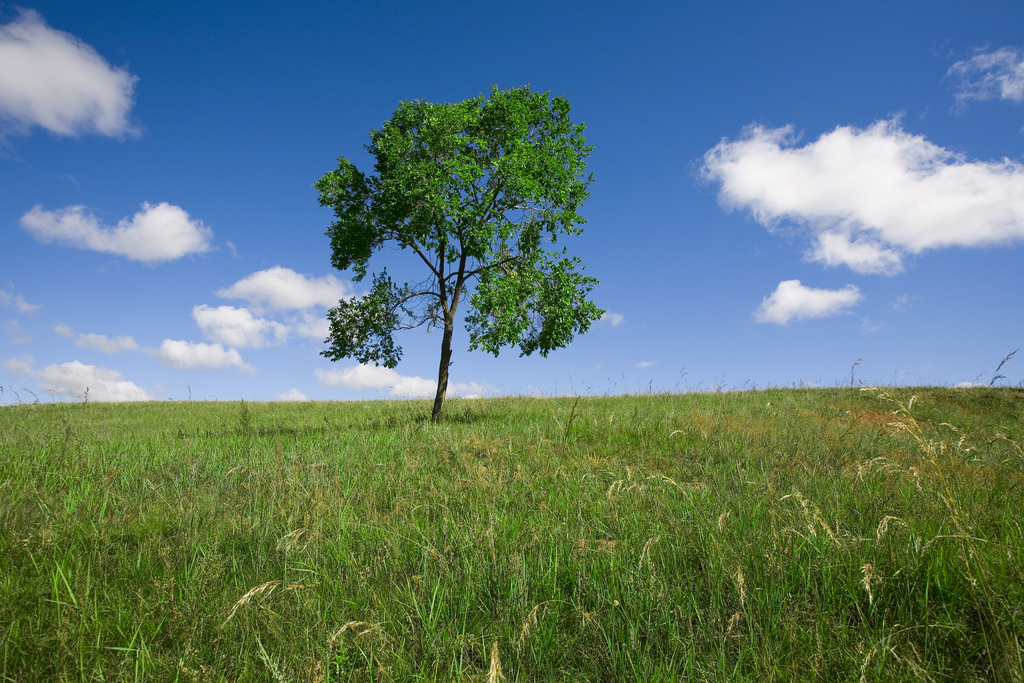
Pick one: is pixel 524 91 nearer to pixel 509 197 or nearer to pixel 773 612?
pixel 509 197

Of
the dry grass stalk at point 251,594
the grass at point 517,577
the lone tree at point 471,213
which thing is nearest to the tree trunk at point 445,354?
the lone tree at point 471,213

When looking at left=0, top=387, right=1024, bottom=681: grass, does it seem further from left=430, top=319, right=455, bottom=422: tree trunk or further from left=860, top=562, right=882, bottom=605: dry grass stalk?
left=430, top=319, right=455, bottom=422: tree trunk

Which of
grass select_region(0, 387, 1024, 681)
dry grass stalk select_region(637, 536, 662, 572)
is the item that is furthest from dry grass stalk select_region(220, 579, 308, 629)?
dry grass stalk select_region(637, 536, 662, 572)

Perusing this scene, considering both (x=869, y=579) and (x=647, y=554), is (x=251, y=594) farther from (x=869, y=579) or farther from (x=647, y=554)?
(x=869, y=579)

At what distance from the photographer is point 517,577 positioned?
3.55 metres

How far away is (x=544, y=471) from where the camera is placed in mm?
6625

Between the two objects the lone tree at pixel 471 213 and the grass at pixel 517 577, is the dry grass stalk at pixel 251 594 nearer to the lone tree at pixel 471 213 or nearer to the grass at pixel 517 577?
the grass at pixel 517 577

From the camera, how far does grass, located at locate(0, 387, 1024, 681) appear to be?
113 inches

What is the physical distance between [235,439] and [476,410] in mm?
6723

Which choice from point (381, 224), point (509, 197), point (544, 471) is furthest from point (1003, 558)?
point (381, 224)

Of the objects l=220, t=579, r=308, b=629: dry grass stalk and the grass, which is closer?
l=220, t=579, r=308, b=629: dry grass stalk

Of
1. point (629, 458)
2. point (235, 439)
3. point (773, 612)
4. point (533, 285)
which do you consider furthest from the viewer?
point (533, 285)

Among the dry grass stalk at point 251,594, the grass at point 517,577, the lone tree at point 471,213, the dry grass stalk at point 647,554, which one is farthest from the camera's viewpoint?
the lone tree at point 471,213

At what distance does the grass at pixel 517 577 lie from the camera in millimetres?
2879
